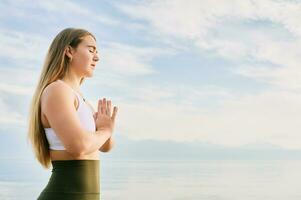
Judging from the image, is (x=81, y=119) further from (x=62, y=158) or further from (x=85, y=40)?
(x=85, y=40)

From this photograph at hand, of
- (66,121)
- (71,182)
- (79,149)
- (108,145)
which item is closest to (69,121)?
(66,121)

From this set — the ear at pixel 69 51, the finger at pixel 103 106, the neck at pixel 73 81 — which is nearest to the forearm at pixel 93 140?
→ the finger at pixel 103 106

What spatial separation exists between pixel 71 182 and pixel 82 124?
26 cm

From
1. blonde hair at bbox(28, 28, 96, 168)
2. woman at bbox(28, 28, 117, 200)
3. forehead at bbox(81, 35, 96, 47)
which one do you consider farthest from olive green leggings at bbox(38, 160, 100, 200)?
forehead at bbox(81, 35, 96, 47)

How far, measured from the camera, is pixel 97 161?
247cm

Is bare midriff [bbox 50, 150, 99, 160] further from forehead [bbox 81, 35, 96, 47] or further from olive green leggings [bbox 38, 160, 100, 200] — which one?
forehead [bbox 81, 35, 96, 47]

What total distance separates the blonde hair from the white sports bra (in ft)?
0.18

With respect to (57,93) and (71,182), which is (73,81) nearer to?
(57,93)

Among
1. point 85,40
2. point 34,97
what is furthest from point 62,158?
point 85,40

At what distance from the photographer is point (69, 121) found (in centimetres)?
228

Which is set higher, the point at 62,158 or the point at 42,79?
the point at 42,79

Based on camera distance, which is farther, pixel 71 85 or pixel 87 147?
pixel 71 85

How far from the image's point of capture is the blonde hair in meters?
2.49

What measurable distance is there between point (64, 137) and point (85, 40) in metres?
0.51
